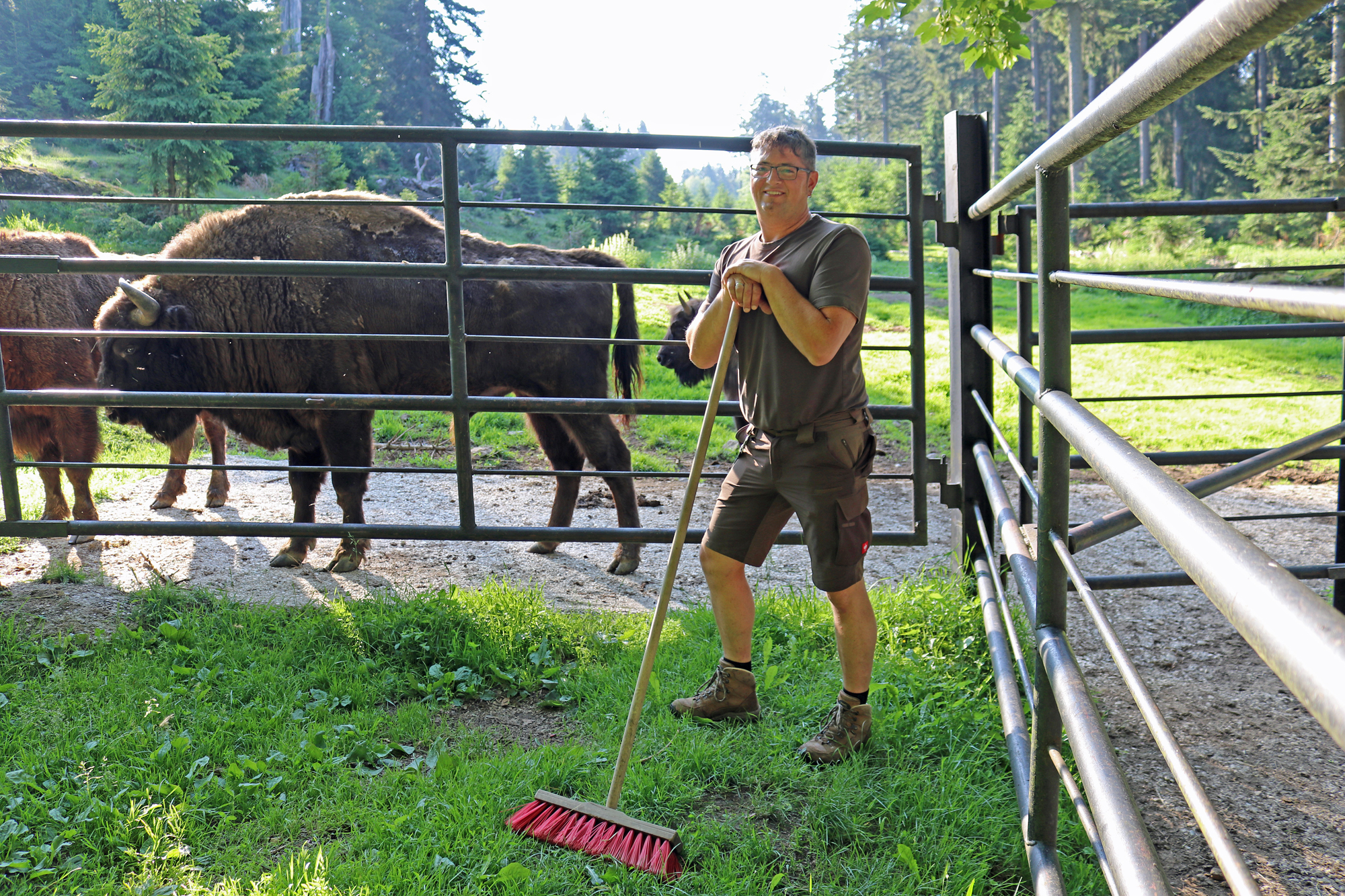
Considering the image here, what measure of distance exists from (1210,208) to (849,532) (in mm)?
2602

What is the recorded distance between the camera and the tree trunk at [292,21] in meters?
39.6

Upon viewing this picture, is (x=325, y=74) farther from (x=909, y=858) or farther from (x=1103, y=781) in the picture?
(x=1103, y=781)

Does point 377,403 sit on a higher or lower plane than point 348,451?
higher

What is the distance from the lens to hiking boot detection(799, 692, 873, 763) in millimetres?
2975

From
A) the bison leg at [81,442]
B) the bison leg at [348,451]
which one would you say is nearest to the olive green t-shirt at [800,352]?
the bison leg at [348,451]

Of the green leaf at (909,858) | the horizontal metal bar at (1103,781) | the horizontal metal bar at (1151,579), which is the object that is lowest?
the green leaf at (909,858)

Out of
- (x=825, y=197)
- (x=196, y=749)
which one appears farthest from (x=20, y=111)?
(x=196, y=749)

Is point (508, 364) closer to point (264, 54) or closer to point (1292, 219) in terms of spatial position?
point (264, 54)

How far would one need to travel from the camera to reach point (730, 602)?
320cm

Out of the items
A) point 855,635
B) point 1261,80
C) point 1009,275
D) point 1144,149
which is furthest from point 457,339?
point 1261,80

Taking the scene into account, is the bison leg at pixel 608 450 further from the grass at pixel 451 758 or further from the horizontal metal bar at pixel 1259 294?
the horizontal metal bar at pixel 1259 294

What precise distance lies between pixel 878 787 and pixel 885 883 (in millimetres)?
400

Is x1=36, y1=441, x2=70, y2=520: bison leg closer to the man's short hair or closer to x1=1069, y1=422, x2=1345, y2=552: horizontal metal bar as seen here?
the man's short hair

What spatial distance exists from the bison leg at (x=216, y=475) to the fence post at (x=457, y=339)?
9.75 ft
